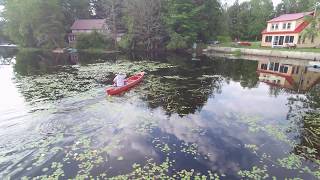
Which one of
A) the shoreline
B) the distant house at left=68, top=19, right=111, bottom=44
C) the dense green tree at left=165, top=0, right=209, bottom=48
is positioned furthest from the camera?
the distant house at left=68, top=19, right=111, bottom=44

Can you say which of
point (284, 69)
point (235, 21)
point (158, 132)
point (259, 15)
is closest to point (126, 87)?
point (158, 132)

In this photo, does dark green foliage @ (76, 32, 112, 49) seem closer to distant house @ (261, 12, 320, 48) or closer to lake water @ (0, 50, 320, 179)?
distant house @ (261, 12, 320, 48)

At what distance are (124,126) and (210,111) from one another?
214 inches

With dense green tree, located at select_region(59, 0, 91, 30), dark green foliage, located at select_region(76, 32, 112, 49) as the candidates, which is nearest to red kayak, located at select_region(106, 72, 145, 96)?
dark green foliage, located at select_region(76, 32, 112, 49)

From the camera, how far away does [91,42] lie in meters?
61.3

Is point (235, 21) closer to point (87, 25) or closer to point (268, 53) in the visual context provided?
point (268, 53)

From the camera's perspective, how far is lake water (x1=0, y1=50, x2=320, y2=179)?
27.9 ft

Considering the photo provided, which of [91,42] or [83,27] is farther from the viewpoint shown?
[83,27]

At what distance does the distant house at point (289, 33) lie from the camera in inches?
1858

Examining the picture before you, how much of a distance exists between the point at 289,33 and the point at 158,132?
4704 cm

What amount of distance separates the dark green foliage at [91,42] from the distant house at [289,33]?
123 feet

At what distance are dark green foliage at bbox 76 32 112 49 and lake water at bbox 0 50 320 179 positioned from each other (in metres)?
42.0

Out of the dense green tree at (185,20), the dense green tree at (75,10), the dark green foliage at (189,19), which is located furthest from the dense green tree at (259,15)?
the dense green tree at (75,10)

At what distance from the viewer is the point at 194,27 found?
56.8 m
